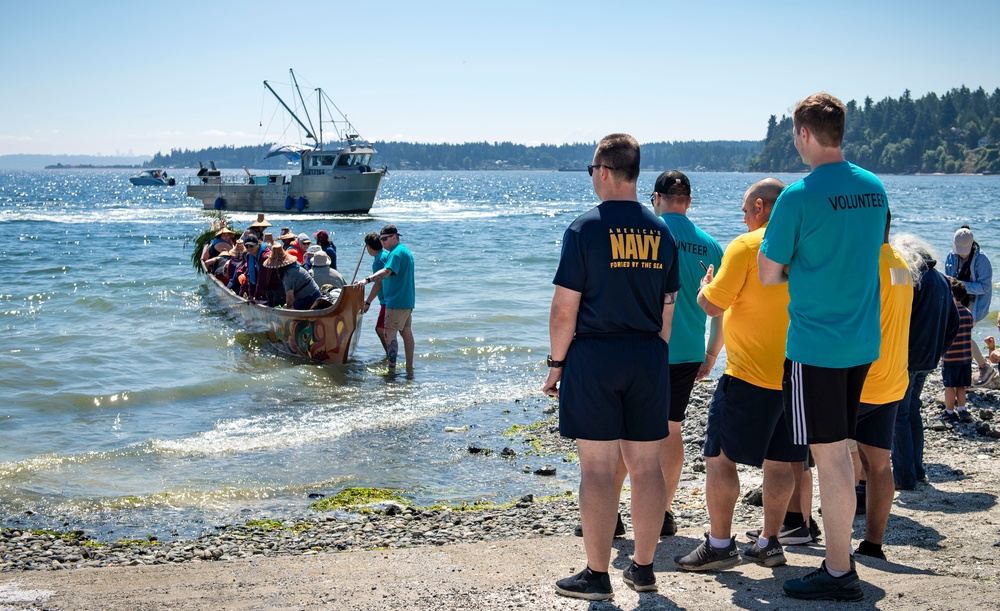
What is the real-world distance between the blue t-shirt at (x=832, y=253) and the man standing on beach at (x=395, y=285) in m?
7.88

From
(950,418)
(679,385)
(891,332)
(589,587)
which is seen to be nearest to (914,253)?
(891,332)

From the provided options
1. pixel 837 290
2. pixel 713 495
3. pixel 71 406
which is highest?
pixel 837 290

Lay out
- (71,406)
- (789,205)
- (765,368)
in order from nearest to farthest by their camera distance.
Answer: (789,205) → (765,368) → (71,406)

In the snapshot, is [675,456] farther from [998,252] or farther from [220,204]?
[220,204]

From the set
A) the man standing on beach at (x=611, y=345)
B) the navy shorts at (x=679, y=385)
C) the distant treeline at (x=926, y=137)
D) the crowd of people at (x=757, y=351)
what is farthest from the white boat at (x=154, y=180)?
the man standing on beach at (x=611, y=345)

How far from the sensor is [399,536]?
6105mm

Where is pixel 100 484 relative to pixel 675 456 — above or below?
below

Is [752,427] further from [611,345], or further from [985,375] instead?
[985,375]

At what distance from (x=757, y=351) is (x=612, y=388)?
2.97ft

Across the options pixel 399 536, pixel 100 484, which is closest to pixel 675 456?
pixel 399 536

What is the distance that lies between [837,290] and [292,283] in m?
10.3

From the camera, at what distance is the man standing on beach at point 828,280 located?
3.61 m

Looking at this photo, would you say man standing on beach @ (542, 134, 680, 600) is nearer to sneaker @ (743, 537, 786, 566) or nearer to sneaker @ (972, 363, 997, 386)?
sneaker @ (743, 537, 786, 566)

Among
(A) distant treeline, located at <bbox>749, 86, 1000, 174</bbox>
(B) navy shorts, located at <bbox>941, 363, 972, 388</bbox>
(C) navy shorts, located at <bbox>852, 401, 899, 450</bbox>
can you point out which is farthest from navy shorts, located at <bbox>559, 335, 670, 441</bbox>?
(A) distant treeline, located at <bbox>749, 86, 1000, 174</bbox>
